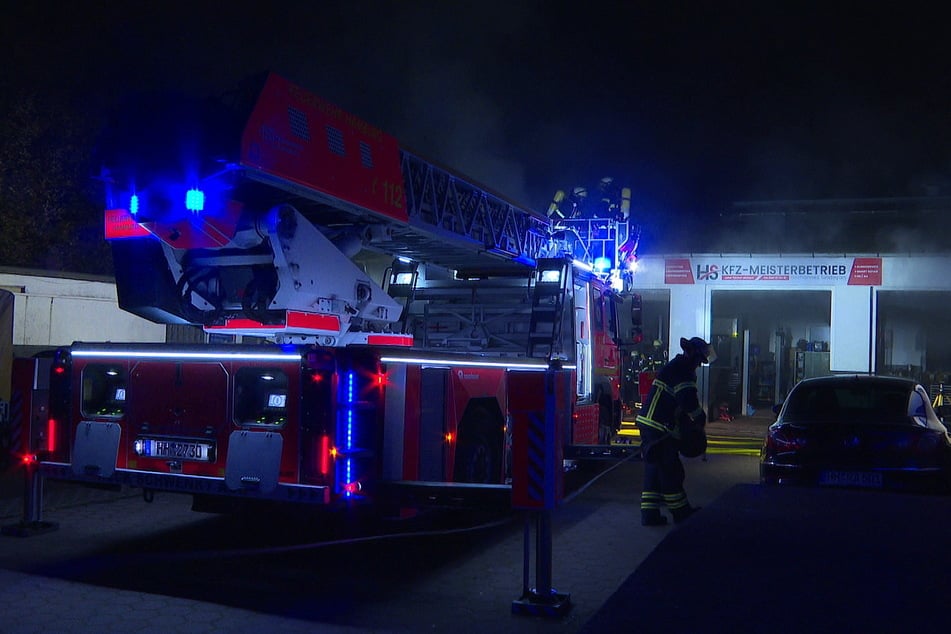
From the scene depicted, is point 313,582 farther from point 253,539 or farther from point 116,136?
point 116,136

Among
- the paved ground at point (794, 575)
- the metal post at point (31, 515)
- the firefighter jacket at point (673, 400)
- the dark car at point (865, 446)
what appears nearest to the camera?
the paved ground at point (794, 575)

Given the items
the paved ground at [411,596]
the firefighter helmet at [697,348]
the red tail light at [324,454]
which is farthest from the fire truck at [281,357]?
the firefighter helmet at [697,348]

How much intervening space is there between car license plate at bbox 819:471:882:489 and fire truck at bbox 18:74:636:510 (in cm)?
216

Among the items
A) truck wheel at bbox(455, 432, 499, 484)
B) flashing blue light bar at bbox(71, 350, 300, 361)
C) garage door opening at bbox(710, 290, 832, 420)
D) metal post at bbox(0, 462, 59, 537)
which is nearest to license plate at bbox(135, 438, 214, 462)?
flashing blue light bar at bbox(71, 350, 300, 361)

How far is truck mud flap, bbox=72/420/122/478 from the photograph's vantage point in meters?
6.53

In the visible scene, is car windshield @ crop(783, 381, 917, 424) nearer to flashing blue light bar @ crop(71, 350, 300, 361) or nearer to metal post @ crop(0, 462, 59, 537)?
flashing blue light bar @ crop(71, 350, 300, 361)

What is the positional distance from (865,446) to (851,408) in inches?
29.9

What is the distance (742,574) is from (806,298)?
21.3 m

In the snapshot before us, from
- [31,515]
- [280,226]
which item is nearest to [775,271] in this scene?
[280,226]

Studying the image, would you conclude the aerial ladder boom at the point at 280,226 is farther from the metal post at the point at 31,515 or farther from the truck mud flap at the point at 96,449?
the metal post at the point at 31,515

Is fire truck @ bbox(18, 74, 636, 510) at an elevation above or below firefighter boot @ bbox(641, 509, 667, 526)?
above

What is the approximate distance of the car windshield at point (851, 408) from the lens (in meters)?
7.75

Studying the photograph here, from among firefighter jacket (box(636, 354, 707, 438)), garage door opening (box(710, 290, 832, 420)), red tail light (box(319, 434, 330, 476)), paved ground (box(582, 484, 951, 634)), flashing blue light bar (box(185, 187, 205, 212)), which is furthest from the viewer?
garage door opening (box(710, 290, 832, 420))

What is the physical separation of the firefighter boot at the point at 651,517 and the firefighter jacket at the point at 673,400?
73 cm
